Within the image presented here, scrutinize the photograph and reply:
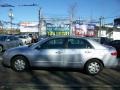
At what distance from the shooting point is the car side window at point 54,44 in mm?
12391

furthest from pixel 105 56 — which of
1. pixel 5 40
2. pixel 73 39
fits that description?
pixel 5 40

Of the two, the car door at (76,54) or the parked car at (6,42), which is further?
the parked car at (6,42)

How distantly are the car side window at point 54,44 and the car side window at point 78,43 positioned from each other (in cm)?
31

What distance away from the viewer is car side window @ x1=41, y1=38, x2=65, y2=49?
40.7 feet

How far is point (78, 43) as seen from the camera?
40.7 ft

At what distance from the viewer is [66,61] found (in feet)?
40.3

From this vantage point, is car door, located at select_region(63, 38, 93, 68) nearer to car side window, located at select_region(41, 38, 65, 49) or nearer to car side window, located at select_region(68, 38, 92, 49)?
car side window, located at select_region(68, 38, 92, 49)

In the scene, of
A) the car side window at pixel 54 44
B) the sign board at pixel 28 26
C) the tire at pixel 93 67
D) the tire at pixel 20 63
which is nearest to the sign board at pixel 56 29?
the car side window at pixel 54 44

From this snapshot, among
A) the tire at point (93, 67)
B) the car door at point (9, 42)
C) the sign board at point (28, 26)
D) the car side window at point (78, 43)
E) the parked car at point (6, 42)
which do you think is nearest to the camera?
the tire at point (93, 67)

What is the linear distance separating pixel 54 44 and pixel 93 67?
1726 millimetres

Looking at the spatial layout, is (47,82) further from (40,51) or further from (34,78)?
(40,51)

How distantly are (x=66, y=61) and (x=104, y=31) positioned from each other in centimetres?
7234

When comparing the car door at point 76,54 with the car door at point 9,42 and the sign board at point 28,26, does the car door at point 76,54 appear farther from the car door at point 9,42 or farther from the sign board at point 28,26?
the sign board at point 28,26

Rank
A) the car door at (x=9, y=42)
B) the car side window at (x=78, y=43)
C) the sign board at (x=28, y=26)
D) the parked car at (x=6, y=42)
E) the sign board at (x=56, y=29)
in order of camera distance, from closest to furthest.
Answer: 1. the car side window at (x=78, y=43)
2. the parked car at (x=6, y=42)
3. the car door at (x=9, y=42)
4. the sign board at (x=56, y=29)
5. the sign board at (x=28, y=26)
